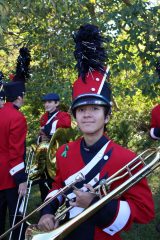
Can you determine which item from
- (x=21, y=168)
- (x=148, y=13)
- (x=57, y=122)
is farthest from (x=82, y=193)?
(x=57, y=122)

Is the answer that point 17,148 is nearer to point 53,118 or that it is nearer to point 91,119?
point 91,119

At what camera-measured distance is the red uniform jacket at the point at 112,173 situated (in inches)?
76.8

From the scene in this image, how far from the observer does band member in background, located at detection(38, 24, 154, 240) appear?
1.95 m

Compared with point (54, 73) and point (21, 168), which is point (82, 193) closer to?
point (21, 168)

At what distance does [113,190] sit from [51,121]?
3.71m

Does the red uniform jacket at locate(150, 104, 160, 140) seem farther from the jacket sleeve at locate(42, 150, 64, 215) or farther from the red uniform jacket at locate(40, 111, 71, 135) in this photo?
the jacket sleeve at locate(42, 150, 64, 215)

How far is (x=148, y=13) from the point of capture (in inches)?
161

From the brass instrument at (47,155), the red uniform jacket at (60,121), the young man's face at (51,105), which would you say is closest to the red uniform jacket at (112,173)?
the brass instrument at (47,155)

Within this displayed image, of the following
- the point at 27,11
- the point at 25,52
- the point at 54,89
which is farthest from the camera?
the point at 54,89

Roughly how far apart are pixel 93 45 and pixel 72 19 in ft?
10.6

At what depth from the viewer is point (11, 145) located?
3533 mm

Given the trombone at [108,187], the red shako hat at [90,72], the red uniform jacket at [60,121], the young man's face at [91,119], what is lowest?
the red uniform jacket at [60,121]

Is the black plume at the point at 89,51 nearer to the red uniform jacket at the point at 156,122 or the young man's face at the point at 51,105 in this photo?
the red uniform jacket at the point at 156,122

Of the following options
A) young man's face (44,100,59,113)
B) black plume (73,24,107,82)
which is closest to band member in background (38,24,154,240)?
black plume (73,24,107,82)
